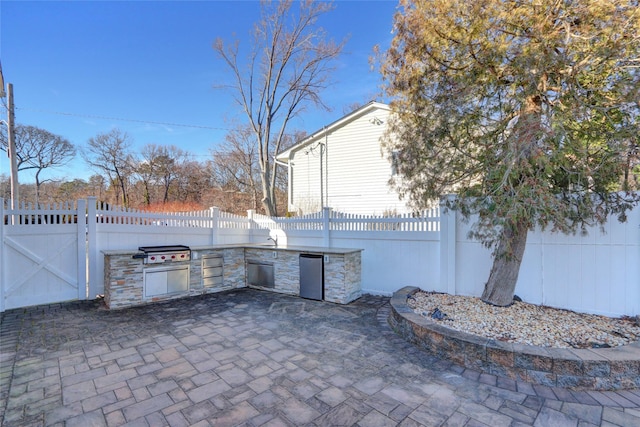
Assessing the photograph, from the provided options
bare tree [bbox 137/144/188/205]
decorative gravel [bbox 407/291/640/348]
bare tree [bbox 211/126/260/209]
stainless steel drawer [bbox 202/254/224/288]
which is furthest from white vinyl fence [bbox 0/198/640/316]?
bare tree [bbox 137/144/188/205]

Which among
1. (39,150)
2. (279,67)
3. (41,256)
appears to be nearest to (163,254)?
(41,256)

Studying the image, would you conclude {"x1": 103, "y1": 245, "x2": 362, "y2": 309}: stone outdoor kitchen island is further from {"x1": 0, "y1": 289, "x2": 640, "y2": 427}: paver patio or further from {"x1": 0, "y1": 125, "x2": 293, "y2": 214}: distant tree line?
{"x1": 0, "y1": 125, "x2": 293, "y2": 214}: distant tree line

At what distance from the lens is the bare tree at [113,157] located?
17.9 meters

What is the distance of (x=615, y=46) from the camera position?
106 inches

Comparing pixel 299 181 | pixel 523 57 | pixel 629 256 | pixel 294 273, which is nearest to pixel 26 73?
pixel 299 181

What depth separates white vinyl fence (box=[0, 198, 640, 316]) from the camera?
369 centimetres

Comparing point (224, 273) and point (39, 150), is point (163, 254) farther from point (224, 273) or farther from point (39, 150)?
point (39, 150)

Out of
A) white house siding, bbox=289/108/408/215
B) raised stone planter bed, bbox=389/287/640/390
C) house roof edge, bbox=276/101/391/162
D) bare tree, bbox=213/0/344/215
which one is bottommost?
raised stone planter bed, bbox=389/287/640/390

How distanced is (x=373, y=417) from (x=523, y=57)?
348 centimetres

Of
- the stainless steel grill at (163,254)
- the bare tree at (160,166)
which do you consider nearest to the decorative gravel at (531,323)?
the stainless steel grill at (163,254)

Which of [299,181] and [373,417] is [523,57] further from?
[299,181]

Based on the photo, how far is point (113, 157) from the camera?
60.1 ft

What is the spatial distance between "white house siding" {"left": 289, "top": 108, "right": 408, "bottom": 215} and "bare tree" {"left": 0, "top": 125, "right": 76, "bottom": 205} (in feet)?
48.2

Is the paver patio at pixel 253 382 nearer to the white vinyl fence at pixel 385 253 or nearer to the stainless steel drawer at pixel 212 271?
the white vinyl fence at pixel 385 253
